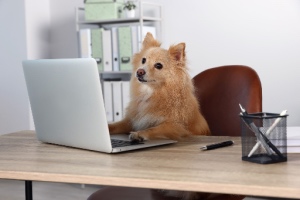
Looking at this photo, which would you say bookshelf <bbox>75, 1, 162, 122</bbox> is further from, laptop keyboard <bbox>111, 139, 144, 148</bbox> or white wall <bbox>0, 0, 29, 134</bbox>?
laptop keyboard <bbox>111, 139, 144, 148</bbox>

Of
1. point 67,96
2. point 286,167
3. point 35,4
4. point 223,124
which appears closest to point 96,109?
point 67,96

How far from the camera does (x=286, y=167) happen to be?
116cm

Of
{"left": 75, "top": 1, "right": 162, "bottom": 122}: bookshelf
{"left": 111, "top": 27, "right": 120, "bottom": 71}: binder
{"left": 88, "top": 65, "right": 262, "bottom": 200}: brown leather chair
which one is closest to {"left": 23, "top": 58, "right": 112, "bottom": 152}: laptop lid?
{"left": 88, "top": 65, "right": 262, "bottom": 200}: brown leather chair

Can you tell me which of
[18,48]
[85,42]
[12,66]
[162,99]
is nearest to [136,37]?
[85,42]

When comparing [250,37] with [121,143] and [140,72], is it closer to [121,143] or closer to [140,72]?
[140,72]

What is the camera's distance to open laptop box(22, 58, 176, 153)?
1.34m

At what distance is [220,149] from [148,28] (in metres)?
2.46

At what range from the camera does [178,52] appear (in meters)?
1.77

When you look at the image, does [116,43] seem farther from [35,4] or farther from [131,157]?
[131,157]

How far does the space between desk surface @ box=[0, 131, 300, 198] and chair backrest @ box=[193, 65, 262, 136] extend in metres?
0.54

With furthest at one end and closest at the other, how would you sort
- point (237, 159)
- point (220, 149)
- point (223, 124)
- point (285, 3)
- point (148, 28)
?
point (148, 28) → point (285, 3) → point (223, 124) → point (220, 149) → point (237, 159)

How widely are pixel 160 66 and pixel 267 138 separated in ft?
1.97

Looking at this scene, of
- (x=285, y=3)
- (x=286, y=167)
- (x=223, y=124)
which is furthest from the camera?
(x=285, y=3)

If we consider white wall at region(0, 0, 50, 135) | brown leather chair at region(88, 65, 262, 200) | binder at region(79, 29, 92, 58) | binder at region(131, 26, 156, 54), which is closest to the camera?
brown leather chair at region(88, 65, 262, 200)
